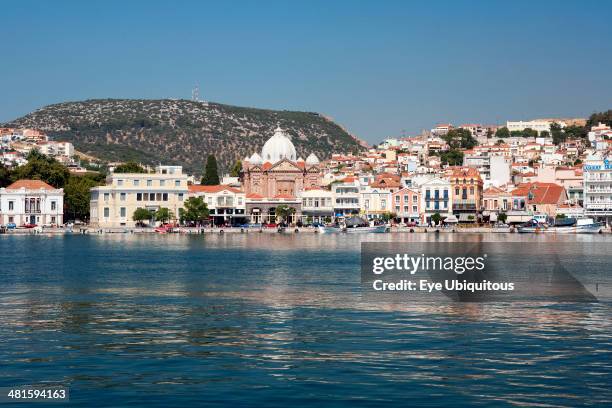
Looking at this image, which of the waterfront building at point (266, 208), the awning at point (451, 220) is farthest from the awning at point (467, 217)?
the waterfront building at point (266, 208)

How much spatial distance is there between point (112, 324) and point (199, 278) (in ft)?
52.0

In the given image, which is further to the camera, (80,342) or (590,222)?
(590,222)

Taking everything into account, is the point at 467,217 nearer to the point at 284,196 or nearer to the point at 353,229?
the point at 353,229

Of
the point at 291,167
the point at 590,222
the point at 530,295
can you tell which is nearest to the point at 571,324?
the point at 530,295

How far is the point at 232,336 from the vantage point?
23.5m

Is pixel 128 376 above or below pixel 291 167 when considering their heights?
below

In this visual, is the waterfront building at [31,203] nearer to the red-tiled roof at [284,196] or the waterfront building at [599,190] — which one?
the red-tiled roof at [284,196]

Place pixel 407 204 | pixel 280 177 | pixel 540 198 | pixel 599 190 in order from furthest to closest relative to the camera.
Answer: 1. pixel 280 177
2. pixel 407 204
3. pixel 540 198
4. pixel 599 190

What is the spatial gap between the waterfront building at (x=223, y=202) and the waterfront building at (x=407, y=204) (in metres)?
17.6

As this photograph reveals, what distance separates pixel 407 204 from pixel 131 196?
98.2 feet

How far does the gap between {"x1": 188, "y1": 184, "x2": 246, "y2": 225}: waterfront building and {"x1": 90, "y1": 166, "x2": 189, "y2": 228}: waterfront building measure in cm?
468

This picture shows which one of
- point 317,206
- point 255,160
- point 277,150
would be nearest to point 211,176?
point 255,160

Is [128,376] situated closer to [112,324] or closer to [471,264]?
[112,324]

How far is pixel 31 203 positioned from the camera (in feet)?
364
